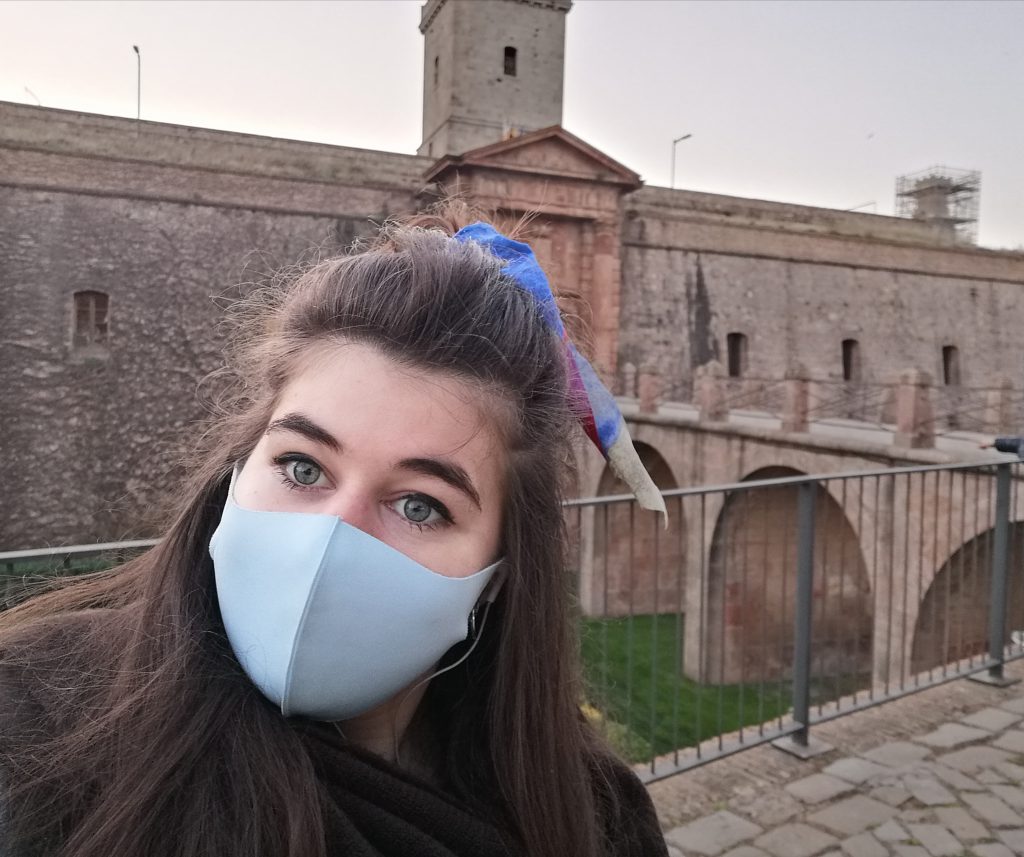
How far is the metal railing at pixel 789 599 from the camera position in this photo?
3.90 metres

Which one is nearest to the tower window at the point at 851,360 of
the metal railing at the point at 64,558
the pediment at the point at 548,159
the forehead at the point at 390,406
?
the pediment at the point at 548,159

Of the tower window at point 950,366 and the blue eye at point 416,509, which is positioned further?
the tower window at point 950,366

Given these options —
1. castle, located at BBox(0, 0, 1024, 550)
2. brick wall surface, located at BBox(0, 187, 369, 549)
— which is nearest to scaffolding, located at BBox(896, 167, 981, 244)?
castle, located at BBox(0, 0, 1024, 550)

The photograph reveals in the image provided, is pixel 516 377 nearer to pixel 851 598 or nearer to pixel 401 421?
pixel 401 421

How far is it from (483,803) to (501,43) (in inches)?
963

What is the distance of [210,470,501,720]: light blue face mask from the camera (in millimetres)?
1062

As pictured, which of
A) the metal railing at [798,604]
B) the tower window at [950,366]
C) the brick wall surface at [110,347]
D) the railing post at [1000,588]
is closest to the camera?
the metal railing at [798,604]

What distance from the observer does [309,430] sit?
108 centimetres

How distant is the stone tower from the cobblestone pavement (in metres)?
20.1

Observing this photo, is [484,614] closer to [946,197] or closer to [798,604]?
[798,604]

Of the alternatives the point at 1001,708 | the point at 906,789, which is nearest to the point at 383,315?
the point at 906,789

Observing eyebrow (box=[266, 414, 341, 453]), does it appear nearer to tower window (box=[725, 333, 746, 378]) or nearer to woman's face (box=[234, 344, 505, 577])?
woman's face (box=[234, 344, 505, 577])

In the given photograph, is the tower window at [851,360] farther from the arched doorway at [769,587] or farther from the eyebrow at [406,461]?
the eyebrow at [406,461]

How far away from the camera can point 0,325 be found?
15500mm
